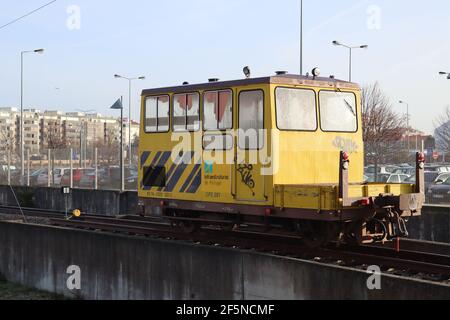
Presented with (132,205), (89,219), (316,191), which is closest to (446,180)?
(132,205)

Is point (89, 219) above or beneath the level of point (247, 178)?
beneath

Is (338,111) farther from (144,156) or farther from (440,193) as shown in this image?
(440,193)

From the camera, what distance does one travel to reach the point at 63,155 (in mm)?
32156

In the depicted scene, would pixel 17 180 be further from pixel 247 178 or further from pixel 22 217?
pixel 247 178

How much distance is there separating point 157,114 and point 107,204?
32.6 feet

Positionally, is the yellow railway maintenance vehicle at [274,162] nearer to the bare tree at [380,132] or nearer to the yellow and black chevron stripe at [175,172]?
the yellow and black chevron stripe at [175,172]

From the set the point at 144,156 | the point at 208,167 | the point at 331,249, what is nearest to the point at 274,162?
the point at 208,167

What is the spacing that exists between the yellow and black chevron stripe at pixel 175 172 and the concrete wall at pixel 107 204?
5548mm

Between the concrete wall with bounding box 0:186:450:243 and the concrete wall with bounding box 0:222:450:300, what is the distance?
21.4ft

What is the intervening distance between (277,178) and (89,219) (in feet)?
25.8

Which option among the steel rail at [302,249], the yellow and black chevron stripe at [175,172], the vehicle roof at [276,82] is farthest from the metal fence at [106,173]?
the vehicle roof at [276,82]

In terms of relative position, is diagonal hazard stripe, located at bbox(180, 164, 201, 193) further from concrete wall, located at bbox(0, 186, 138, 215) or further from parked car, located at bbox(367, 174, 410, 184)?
parked car, located at bbox(367, 174, 410, 184)

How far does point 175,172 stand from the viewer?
41.3 ft
